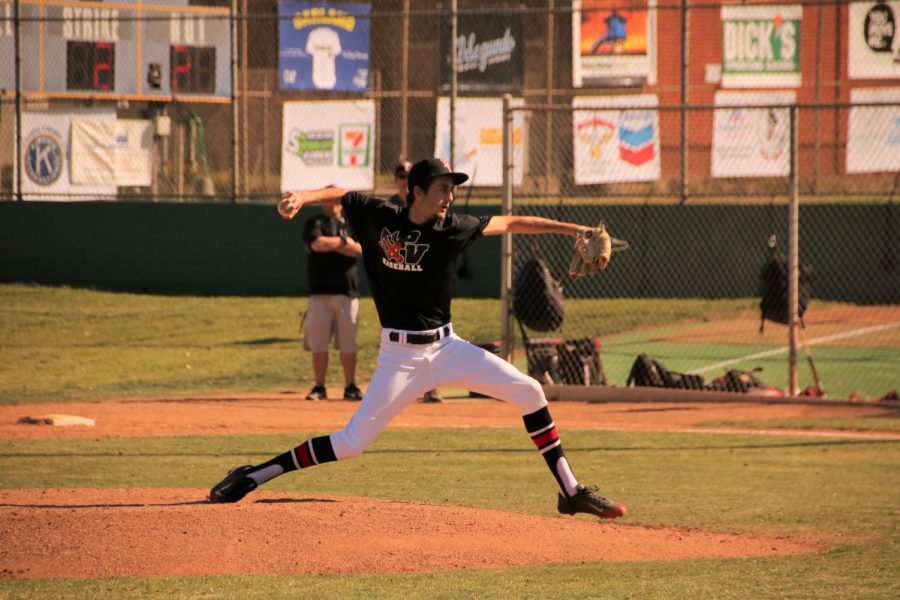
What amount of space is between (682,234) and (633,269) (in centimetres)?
97

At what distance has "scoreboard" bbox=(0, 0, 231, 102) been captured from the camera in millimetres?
20672

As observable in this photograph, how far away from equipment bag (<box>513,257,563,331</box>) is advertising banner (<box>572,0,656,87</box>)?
7.30 m

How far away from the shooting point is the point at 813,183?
22000mm

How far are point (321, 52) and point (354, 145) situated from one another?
1545mm

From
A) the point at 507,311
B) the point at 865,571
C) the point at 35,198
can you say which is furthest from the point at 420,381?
the point at 35,198

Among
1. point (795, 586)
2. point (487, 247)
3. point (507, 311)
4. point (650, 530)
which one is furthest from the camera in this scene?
point (487, 247)

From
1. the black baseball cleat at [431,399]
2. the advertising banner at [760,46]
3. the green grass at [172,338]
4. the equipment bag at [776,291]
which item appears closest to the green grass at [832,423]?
the equipment bag at [776,291]

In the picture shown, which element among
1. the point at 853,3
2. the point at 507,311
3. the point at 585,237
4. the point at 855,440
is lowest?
the point at 855,440

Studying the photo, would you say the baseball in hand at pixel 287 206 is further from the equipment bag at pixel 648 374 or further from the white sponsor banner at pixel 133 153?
the white sponsor banner at pixel 133 153

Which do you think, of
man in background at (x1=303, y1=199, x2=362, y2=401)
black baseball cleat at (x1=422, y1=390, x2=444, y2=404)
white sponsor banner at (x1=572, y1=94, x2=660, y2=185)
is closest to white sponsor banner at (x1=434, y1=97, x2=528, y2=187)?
white sponsor banner at (x1=572, y1=94, x2=660, y2=185)

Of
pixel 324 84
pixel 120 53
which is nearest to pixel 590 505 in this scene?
pixel 324 84

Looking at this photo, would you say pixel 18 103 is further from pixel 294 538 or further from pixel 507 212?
pixel 294 538

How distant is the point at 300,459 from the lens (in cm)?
734

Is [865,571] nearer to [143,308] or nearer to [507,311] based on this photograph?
[507,311]
